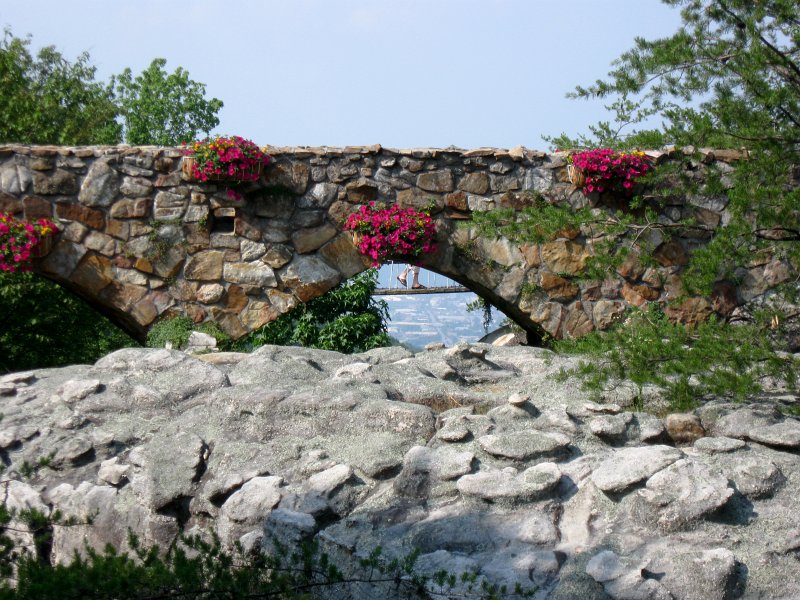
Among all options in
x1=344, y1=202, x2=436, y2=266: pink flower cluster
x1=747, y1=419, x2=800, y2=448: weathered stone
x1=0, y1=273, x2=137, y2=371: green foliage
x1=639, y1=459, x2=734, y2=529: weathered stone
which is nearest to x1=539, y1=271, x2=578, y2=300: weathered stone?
x1=344, y1=202, x2=436, y2=266: pink flower cluster

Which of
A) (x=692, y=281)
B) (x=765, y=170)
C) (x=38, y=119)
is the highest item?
(x=38, y=119)

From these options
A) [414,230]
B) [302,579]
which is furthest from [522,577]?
[414,230]

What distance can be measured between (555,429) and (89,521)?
2.12m

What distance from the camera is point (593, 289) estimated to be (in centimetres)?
829

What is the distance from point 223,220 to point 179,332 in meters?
0.98

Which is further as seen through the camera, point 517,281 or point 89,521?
point 517,281

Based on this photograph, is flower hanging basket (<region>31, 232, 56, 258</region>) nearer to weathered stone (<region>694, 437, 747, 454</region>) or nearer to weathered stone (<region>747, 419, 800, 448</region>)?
weathered stone (<region>694, 437, 747, 454</region>)

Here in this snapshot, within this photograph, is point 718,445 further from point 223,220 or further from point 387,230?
point 223,220

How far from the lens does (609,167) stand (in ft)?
25.9

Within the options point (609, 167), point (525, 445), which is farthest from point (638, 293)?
point (525, 445)

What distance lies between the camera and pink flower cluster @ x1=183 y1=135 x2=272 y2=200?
7371 millimetres

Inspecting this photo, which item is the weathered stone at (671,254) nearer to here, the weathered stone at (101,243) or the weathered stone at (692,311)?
the weathered stone at (692,311)

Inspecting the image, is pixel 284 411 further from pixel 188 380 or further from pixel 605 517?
pixel 605 517

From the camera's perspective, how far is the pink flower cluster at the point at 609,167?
310 inches
